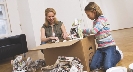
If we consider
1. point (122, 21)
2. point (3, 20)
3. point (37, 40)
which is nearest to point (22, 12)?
point (3, 20)

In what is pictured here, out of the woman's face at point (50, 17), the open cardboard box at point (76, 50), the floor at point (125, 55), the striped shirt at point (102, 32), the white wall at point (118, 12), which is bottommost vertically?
the floor at point (125, 55)

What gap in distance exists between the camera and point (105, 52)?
61.7 inches

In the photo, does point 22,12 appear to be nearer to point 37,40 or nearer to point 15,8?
point 15,8

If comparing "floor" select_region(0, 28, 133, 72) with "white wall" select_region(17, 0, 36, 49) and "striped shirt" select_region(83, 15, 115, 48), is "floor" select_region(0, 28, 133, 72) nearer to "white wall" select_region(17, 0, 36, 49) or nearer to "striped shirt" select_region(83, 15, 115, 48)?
"striped shirt" select_region(83, 15, 115, 48)

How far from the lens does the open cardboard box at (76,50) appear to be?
1415 mm

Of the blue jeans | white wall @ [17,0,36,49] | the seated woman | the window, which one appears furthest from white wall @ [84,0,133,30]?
the blue jeans

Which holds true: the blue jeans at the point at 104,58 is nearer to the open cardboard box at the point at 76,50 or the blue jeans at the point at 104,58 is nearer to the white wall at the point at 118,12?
the open cardboard box at the point at 76,50

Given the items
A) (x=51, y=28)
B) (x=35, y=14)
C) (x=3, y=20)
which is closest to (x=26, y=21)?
(x=35, y=14)

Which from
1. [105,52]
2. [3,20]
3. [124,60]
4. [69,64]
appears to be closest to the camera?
[69,64]

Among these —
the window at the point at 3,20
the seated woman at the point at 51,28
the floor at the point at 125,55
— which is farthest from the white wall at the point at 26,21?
the seated woman at the point at 51,28

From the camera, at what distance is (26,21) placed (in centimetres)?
406

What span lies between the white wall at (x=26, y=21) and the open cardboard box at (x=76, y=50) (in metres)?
2.48

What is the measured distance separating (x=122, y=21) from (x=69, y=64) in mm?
4803

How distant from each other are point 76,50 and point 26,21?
9.43ft
